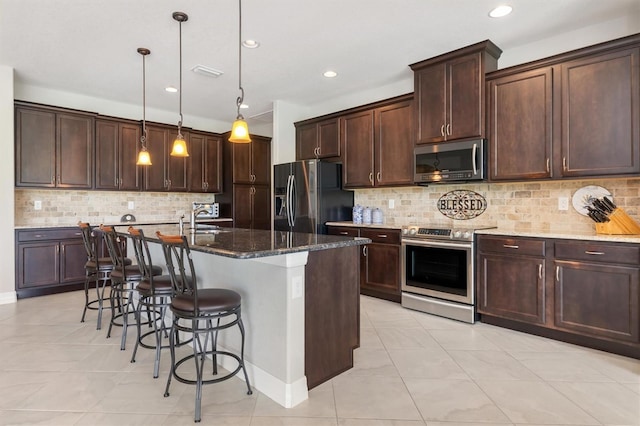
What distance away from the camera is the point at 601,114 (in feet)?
9.58

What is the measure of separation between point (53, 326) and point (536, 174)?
15.6 feet

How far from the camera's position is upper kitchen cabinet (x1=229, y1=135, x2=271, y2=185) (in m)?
6.38

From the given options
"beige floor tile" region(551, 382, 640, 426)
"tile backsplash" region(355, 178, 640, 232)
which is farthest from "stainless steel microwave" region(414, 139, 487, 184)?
"beige floor tile" region(551, 382, 640, 426)

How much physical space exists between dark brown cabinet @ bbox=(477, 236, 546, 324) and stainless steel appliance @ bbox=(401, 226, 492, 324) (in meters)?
0.11

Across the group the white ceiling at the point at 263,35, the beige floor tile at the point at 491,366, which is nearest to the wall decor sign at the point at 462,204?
the white ceiling at the point at 263,35

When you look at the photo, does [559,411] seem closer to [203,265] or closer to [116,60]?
[203,265]

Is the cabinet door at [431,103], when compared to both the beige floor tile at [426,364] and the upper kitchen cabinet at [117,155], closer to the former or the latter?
the beige floor tile at [426,364]

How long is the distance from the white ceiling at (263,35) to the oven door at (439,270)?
205 cm

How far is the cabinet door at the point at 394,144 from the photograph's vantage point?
4.29 m

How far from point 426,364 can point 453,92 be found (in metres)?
2.68

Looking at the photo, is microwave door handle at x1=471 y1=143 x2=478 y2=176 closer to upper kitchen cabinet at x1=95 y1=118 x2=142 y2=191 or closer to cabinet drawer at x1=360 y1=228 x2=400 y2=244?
cabinet drawer at x1=360 y1=228 x2=400 y2=244

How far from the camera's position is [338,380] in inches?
91.1

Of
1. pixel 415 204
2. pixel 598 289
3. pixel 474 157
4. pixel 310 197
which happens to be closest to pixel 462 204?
pixel 415 204

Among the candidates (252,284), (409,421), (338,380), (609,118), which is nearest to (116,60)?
(252,284)
